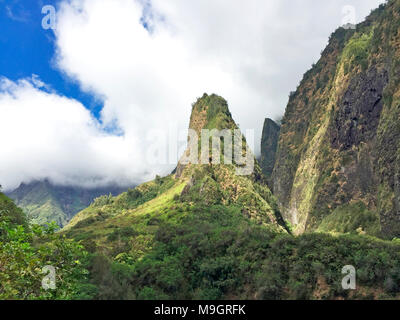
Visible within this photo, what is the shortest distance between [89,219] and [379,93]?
135 metres

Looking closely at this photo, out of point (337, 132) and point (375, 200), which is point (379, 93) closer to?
point (337, 132)

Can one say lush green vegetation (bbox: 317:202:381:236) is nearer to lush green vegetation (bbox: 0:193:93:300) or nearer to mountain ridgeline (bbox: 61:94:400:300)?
mountain ridgeline (bbox: 61:94:400:300)

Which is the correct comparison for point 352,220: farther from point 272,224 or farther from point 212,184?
point 212,184

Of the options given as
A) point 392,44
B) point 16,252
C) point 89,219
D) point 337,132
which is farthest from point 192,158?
point 16,252

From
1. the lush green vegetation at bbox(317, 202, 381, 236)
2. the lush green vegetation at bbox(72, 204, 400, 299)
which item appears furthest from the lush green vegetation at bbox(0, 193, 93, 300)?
Result: the lush green vegetation at bbox(317, 202, 381, 236)

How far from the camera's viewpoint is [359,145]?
393ft

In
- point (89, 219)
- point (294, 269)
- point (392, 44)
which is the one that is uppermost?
point (392, 44)

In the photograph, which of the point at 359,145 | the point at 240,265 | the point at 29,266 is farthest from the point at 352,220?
the point at 29,266

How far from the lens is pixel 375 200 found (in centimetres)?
10662

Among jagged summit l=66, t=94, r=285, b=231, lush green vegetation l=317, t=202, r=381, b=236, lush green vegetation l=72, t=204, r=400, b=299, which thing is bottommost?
lush green vegetation l=72, t=204, r=400, b=299

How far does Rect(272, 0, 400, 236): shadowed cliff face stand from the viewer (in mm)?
88375

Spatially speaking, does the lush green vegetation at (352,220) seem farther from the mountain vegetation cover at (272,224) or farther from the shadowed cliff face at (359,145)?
the mountain vegetation cover at (272,224)

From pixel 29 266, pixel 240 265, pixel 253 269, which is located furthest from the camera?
pixel 240 265

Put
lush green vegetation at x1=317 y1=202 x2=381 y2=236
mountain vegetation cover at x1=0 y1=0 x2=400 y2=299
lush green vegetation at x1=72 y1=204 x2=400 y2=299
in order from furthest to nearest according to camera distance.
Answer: lush green vegetation at x1=317 y1=202 x2=381 y2=236
lush green vegetation at x1=72 y1=204 x2=400 y2=299
mountain vegetation cover at x1=0 y1=0 x2=400 y2=299
